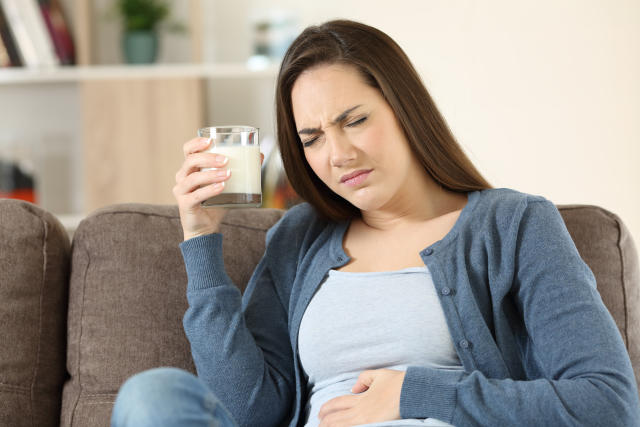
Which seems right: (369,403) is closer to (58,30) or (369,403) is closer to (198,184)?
(198,184)

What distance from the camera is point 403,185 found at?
1.46 metres

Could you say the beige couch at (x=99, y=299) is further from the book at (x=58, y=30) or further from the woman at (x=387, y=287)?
the book at (x=58, y=30)

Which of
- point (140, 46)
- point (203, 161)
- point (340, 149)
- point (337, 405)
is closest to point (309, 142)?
point (340, 149)

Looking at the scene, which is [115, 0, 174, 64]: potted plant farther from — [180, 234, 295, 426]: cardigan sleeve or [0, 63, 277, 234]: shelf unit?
[180, 234, 295, 426]: cardigan sleeve

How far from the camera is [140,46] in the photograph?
307 centimetres

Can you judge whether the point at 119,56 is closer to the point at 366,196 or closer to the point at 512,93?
A: the point at 512,93

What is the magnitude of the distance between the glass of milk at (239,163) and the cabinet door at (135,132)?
5.81 feet

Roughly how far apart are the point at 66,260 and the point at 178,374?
2.39 ft

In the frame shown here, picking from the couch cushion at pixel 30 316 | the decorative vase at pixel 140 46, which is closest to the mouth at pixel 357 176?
the couch cushion at pixel 30 316

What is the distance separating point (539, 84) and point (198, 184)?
215 centimetres

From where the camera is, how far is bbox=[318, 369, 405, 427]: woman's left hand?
1.17 metres

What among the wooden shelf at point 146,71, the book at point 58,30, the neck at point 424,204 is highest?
the book at point 58,30

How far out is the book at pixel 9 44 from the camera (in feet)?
9.78

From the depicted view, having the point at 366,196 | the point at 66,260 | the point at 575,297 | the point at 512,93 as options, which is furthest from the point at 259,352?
the point at 512,93
